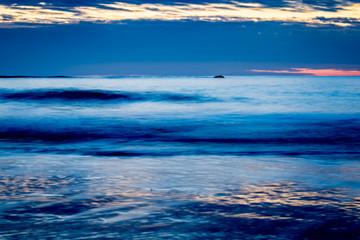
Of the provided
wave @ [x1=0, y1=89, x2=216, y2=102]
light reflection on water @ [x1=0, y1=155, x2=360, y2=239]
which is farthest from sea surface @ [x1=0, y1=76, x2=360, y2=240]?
wave @ [x1=0, y1=89, x2=216, y2=102]

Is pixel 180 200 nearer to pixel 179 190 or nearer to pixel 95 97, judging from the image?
pixel 179 190

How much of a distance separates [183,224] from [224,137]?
24.0ft

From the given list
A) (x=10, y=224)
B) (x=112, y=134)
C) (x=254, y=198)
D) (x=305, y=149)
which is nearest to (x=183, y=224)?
(x=254, y=198)

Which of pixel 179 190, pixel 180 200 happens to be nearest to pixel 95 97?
pixel 179 190

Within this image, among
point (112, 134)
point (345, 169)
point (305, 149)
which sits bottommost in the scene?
point (112, 134)

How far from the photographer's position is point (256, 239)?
9.37ft

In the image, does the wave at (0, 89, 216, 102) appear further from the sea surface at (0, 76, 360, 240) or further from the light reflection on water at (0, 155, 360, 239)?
the light reflection on water at (0, 155, 360, 239)

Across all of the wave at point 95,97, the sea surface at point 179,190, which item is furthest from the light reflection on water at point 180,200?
the wave at point 95,97

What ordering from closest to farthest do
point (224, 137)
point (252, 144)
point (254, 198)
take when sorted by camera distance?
point (254, 198), point (252, 144), point (224, 137)

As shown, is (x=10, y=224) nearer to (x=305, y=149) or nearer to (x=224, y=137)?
(x=305, y=149)

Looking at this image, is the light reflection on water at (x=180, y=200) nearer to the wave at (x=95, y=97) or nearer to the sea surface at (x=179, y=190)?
the sea surface at (x=179, y=190)

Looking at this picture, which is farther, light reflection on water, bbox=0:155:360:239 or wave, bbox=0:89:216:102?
wave, bbox=0:89:216:102

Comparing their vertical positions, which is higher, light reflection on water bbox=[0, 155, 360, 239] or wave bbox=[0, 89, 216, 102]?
light reflection on water bbox=[0, 155, 360, 239]

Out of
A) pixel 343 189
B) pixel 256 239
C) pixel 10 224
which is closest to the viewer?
pixel 256 239
